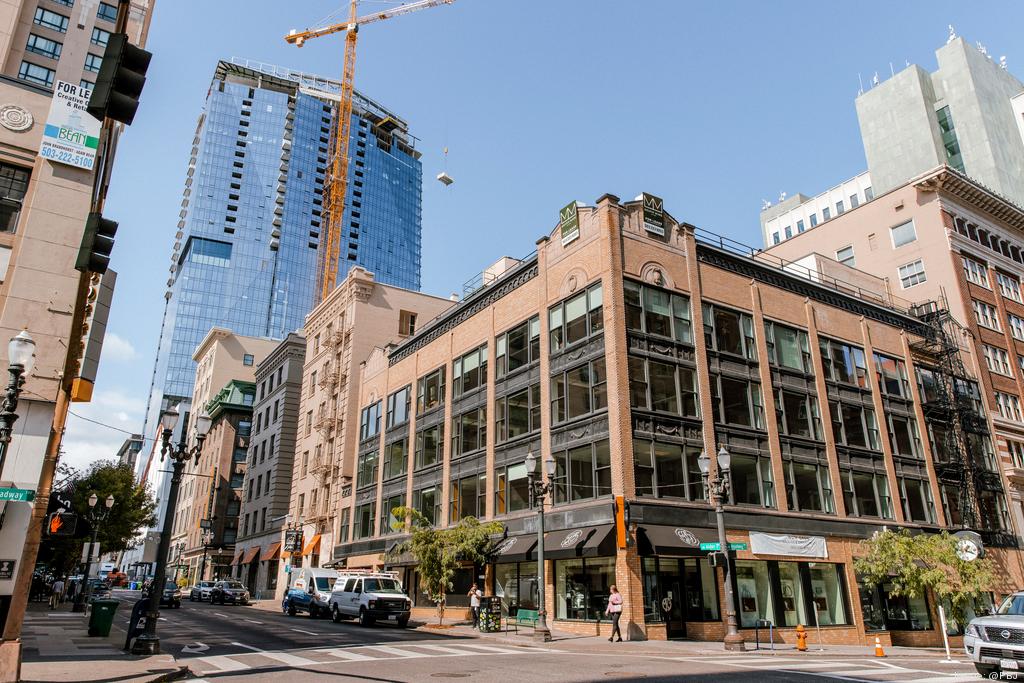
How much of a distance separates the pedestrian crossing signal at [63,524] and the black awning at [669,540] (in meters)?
18.5

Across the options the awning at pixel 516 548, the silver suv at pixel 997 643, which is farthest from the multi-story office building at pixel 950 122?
the silver suv at pixel 997 643

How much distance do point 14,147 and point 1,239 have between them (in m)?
2.27

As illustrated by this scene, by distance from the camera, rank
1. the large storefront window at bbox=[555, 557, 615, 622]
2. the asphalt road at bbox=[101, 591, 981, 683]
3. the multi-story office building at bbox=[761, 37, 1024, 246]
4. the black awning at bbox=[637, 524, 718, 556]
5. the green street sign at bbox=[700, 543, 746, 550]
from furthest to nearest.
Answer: the multi-story office building at bbox=[761, 37, 1024, 246], the large storefront window at bbox=[555, 557, 615, 622], the black awning at bbox=[637, 524, 718, 556], the green street sign at bbox=[700, 543, 746, 550], the asphalt road at bbox=[101, 591, 981, 683]

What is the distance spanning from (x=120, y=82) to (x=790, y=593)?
29.1 m

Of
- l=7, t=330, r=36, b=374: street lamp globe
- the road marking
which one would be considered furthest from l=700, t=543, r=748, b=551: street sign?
l=7, t=330, r=36, b=374: street lamp globe

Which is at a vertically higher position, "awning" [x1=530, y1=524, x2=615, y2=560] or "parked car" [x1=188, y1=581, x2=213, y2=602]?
"awning" [x1=530, y1=524, x2=615, y2=560]

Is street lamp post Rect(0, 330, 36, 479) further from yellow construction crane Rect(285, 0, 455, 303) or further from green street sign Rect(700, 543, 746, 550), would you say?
yellow construction crane Rect(285, 0, 455, 303)

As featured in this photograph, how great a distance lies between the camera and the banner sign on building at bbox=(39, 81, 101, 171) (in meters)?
16.5

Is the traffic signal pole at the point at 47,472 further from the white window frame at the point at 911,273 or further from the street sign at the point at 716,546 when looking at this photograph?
the white window frame at the point at 911,273

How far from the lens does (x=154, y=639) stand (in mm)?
16109

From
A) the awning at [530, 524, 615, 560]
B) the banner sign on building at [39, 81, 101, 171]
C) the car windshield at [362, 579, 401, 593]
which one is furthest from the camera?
the car windshield at [362, 579, 401, 593]

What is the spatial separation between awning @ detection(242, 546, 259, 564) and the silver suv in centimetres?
6055

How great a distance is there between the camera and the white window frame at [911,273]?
46469 mm

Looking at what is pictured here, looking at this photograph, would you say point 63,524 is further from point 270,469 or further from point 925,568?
point 270,469
